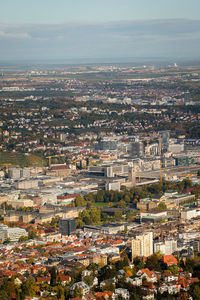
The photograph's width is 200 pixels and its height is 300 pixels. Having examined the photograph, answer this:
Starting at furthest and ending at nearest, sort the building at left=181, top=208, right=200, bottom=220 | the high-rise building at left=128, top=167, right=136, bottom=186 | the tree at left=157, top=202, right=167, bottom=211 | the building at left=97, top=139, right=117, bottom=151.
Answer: the building at left=97, top=139, right=117, bottom=151, the high-rise building at left=128, top=167, right=136, bottom=186, the tree at left=157, top=202, right=167, bottom=211, the building at left=181, top=208, right=200, bottom=220

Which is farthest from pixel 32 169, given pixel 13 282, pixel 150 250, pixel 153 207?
pixel 13 282

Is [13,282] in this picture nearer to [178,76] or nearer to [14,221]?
[14,221]

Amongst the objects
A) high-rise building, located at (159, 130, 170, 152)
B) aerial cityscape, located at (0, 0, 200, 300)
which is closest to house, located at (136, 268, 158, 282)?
aerial cityscape, located at (0, 0, 200, 300)

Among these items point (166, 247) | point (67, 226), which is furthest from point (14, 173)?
point (166, 247)

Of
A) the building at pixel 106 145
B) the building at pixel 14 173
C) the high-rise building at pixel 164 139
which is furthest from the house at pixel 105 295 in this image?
the building at pixel 106 145

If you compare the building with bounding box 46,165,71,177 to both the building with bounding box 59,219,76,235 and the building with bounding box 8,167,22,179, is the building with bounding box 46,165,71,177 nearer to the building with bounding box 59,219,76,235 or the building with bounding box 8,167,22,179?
the building with bounding box 8,167,22,179

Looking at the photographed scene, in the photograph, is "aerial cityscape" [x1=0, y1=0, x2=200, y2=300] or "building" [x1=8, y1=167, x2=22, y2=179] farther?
"building" [x1=8, y1=167, x2=22, y2=179]
